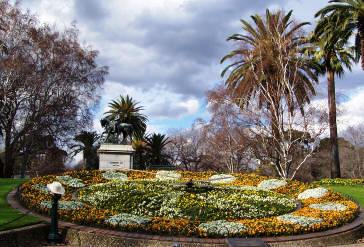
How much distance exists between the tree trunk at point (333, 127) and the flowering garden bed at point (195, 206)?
14.6 m

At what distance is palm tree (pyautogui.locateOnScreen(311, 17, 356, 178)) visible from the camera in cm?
2718

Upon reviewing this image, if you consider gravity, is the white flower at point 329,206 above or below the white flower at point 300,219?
above

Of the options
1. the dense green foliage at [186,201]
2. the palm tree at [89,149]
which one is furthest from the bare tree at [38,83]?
the dense green foliage at [186,201]

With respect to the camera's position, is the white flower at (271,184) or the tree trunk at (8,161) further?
the tree trunk at (8,161)

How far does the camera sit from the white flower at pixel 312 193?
15.4 meters

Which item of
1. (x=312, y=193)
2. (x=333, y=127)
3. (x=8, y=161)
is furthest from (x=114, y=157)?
(x=333, y=127)

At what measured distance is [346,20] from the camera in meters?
25.1

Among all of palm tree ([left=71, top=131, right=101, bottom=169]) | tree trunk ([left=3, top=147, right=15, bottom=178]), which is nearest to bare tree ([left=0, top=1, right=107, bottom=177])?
tree trunk ([left=3, top=147, right=15, bottom=178])

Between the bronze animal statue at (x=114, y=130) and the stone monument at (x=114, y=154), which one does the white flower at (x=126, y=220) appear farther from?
the bronze animal statue at (x=114, y=130)

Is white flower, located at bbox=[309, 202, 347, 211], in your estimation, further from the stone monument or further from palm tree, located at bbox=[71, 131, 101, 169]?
palm tree, located at bbox=[71, 131, 101, 169]

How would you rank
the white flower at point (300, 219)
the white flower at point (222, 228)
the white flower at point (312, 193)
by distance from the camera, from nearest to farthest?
the white flower at point (222, 228), the white flower at point (300, 219), the white flower at point (312, 193)

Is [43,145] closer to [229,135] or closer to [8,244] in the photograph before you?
[229,135]

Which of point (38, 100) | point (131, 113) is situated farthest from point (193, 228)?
point (131, 113)

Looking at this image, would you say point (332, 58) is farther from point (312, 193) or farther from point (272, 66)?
point (312, 193)
